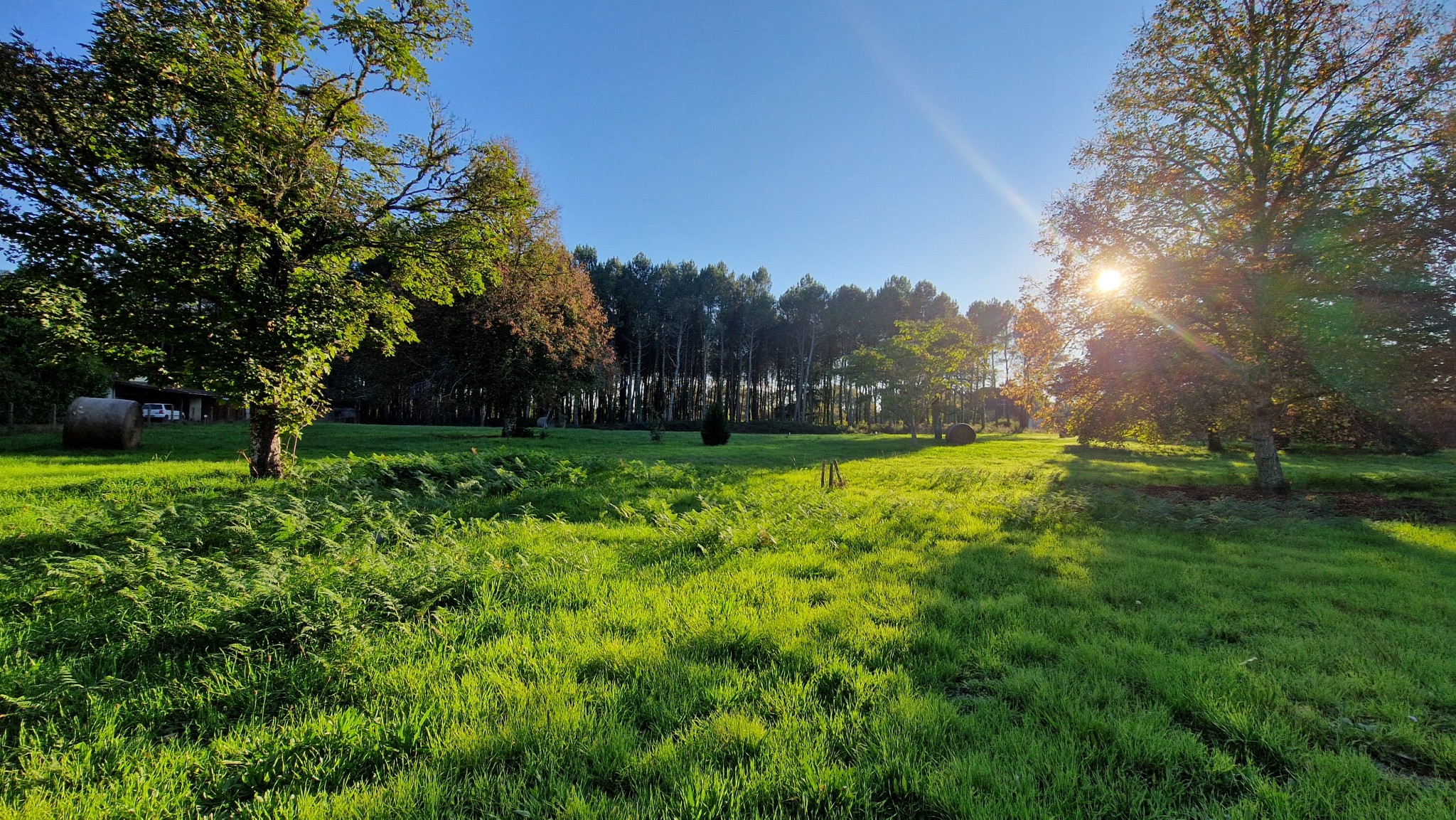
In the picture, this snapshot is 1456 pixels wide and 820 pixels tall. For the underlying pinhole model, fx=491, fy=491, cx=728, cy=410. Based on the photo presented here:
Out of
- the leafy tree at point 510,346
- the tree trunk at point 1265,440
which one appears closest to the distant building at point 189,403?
the leafy tree at point 510,346

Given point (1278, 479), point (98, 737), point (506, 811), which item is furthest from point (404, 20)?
point (1278, 479)

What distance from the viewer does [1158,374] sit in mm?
11570

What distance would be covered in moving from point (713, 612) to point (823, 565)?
Result: 70.5 inches

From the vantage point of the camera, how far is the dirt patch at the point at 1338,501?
8250 mm

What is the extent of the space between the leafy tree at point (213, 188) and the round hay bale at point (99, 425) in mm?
9128

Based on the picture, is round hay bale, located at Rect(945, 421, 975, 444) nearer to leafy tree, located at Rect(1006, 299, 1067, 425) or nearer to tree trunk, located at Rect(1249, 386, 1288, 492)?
leafy tree, located at Rect(1006, 299, 1067, 425)

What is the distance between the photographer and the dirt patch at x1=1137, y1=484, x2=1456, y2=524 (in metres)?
8.25

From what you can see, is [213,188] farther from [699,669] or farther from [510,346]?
[510,346]

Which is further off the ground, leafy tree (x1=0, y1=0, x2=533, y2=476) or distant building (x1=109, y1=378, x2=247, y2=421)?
leafy tree (x1=0, y1=0, x2=533, y2=476)

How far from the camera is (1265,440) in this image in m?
10.9

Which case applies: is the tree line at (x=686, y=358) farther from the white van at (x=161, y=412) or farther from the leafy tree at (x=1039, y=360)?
the leafy tree at (x=1039, y=360)

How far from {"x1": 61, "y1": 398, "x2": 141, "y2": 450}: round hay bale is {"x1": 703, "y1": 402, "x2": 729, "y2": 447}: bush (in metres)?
19.6

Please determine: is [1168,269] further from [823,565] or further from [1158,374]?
[823,565]

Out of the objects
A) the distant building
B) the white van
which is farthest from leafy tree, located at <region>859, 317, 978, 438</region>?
the distant building
